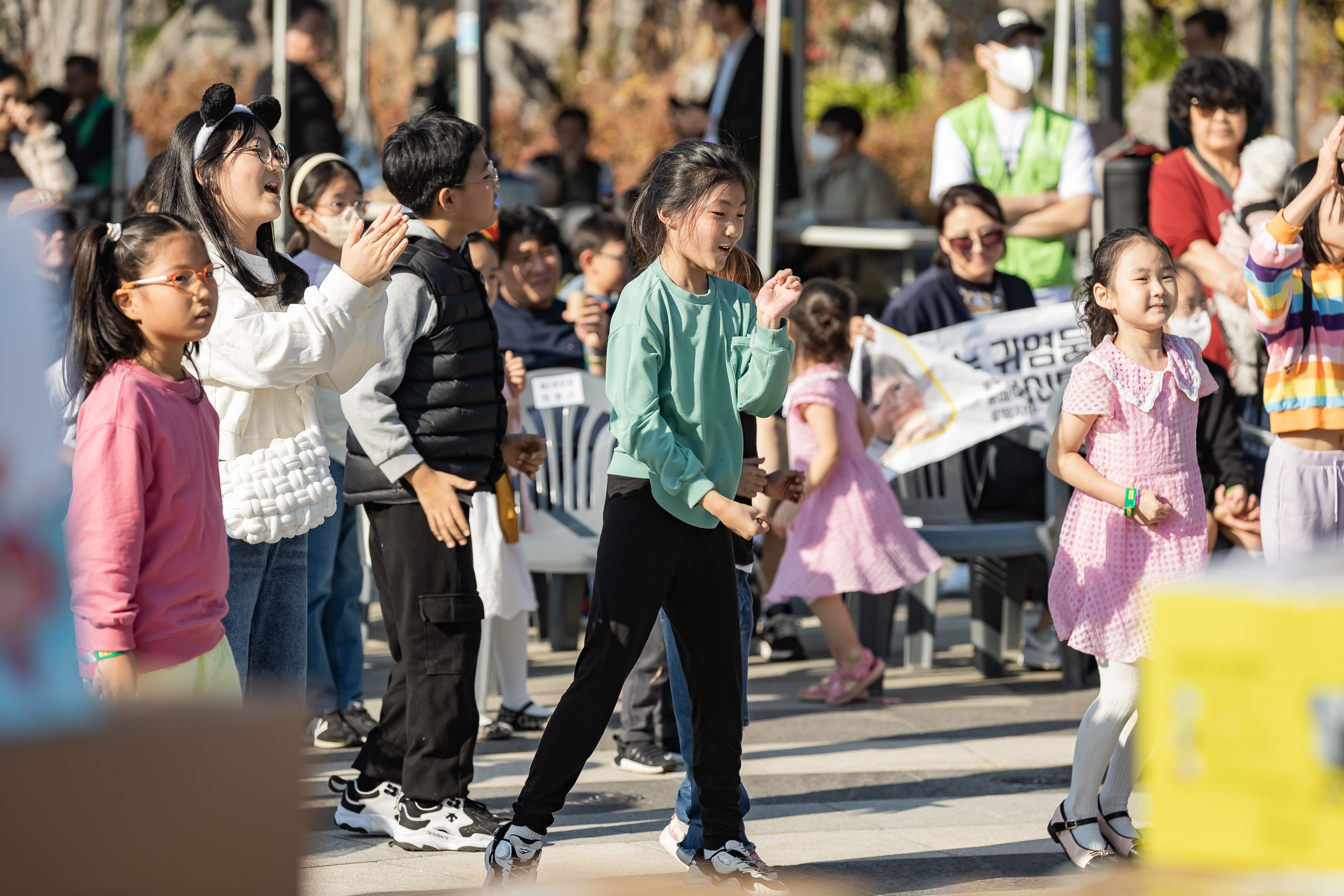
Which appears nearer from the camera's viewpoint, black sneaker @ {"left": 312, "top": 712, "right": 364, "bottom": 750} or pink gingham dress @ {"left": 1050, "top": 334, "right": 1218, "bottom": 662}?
pink gingham dress @ {"left": 1050, "top": 334, "right": 1218, "bottom": 662}

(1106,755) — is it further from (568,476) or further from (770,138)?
(770,138)

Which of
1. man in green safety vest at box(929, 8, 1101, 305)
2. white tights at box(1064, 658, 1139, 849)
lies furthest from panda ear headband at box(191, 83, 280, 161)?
man in green safety vest at box(929, 8, 1101, 305)

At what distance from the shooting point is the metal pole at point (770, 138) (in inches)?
360

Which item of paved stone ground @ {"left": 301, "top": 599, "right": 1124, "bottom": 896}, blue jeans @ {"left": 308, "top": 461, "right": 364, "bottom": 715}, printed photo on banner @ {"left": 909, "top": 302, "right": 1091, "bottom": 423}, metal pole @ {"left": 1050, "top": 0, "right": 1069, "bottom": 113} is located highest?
metal pole @ {"left": 1050, "top": 0, "right": 1069, "bottom": 113}

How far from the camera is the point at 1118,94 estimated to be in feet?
40.8

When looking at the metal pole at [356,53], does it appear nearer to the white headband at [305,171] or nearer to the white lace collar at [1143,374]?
the white headband at [305,171]

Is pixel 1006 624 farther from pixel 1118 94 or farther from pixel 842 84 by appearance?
pixel 842 84

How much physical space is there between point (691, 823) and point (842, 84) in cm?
2209

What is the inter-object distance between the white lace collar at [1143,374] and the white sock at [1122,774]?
2.86 feet

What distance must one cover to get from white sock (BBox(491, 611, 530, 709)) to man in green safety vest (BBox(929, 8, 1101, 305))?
3102 mm

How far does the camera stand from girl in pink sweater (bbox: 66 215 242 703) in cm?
289

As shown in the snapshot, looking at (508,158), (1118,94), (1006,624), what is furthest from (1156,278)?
(508,158)

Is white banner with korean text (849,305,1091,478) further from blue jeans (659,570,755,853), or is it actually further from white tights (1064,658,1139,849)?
blue jeans (659,570,755,853)

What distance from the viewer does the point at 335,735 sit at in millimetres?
5555
